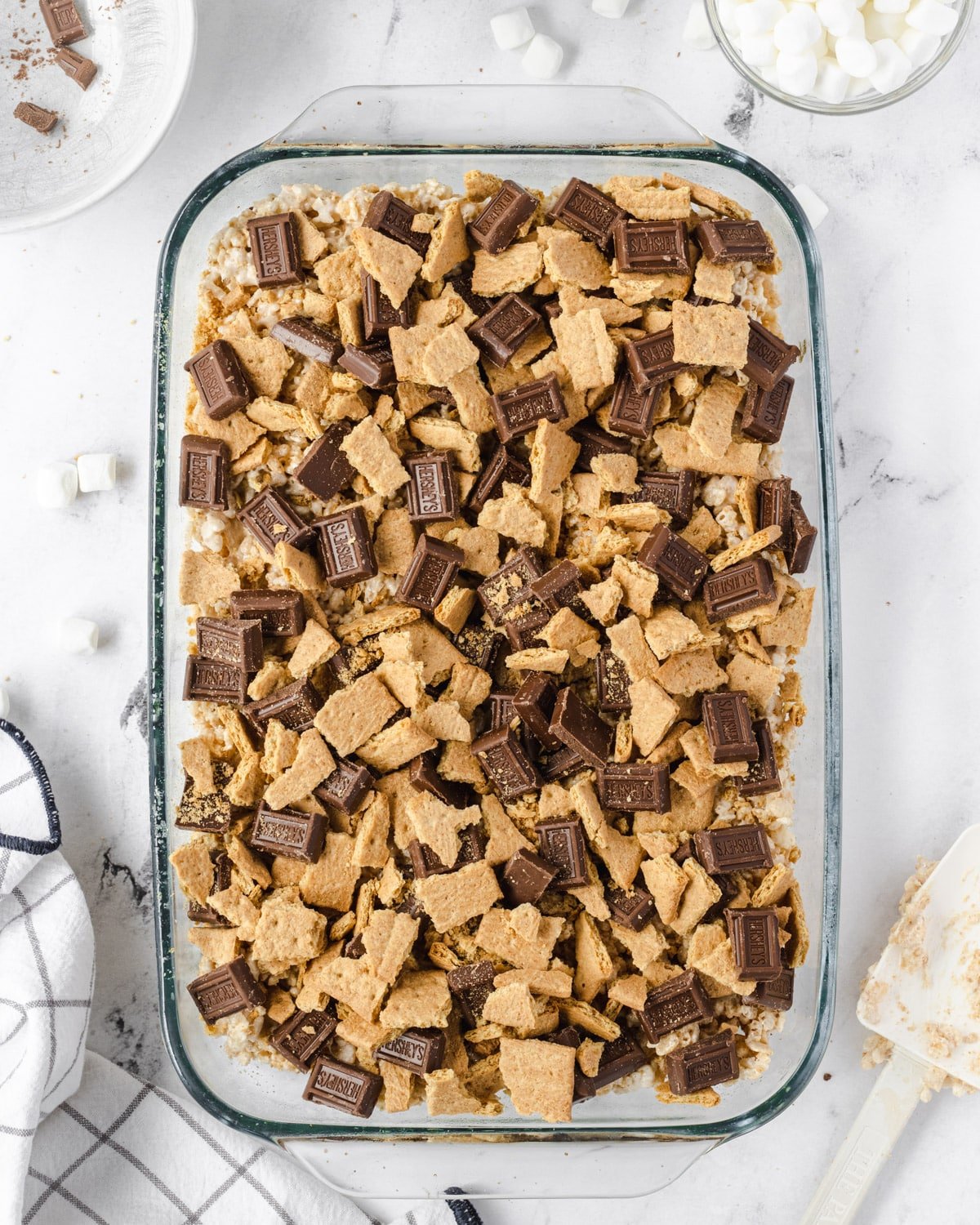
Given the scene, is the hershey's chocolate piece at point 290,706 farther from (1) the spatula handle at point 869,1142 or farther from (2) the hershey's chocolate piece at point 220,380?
(1) the spatula handle at point 869,1142

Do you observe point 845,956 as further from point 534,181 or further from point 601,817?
point 534,181

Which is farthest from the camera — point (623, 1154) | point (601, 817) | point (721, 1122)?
point (623, 1154)

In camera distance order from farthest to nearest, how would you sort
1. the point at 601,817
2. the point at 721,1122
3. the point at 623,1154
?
the point at 623,1154 < the point at 721,1122 < the point at 601,817

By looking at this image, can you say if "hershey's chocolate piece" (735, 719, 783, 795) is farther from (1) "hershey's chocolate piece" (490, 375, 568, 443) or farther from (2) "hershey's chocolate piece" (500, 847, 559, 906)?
(1) "hershey's chocolate piece" (490, 375, 568, 443)

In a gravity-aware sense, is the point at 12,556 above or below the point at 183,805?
above

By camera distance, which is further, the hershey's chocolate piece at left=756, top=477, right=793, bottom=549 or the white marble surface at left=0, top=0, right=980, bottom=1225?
the white marble surface at left=0, top=0, right=980, bottom=1225

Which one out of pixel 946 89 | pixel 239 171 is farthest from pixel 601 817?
pixel 946 89

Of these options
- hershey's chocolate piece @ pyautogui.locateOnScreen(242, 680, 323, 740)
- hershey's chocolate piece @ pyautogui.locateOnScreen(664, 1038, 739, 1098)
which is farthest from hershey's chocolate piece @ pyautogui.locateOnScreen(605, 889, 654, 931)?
hershey's chocolate piece @ pyautogui.locateOnScreen(242, 680, 323, 740)
